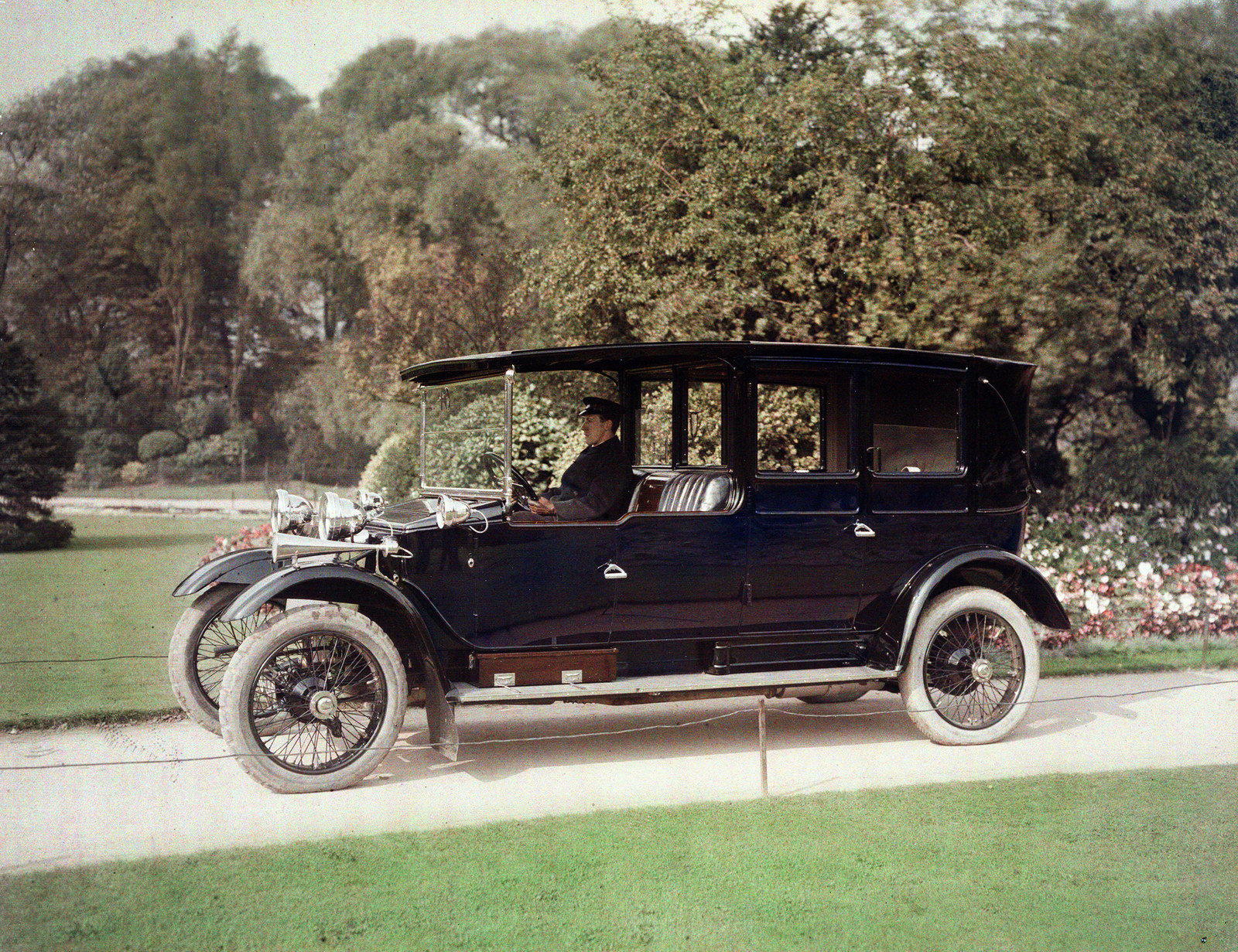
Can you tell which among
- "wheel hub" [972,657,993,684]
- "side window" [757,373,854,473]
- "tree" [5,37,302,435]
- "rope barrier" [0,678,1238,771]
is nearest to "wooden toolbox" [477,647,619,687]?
"rope barrier" [0,678,1238,771]

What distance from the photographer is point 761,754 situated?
5.58 metres

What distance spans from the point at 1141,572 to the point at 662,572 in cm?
597

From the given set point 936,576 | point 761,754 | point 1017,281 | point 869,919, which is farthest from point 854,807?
point 1017,281

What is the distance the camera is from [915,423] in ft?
22.7

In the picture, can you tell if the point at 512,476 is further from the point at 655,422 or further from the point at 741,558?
the point at 655,422

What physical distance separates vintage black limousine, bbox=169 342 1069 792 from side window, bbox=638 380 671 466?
2 cm

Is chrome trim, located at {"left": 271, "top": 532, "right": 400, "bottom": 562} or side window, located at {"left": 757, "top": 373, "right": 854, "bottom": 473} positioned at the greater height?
side window, located at {"left": 757, "top": 373, "right": 854, "bottom": 473}

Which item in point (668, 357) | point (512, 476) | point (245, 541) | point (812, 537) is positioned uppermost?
point (668, 357)

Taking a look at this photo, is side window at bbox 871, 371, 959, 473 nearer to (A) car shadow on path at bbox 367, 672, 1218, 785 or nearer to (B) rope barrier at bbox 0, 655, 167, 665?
(A) car shadow on path at bbox 367, 672, 1218, 785

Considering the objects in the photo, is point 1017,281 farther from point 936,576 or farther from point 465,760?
point 465,760

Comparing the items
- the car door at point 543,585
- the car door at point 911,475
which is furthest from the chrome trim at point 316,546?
the car door at point 911,475

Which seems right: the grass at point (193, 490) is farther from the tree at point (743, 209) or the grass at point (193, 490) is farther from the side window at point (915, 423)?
the side window at point (915, 423)

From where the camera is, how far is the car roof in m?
6.22

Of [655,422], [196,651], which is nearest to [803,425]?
[655,422]
